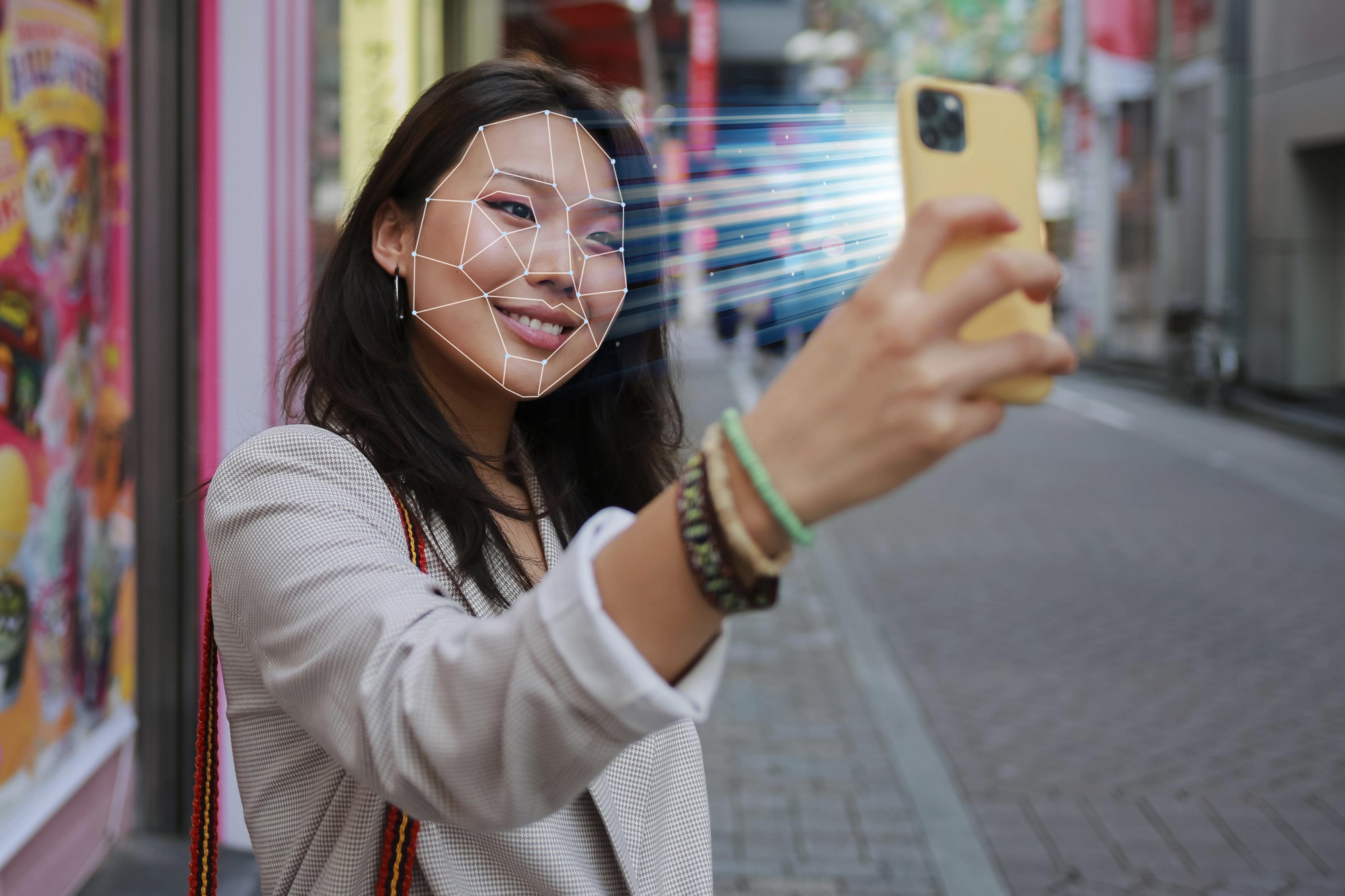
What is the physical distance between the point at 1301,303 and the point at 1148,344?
4.52 meters

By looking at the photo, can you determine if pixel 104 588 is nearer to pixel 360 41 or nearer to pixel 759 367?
pixel 360 41

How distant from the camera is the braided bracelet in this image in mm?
747

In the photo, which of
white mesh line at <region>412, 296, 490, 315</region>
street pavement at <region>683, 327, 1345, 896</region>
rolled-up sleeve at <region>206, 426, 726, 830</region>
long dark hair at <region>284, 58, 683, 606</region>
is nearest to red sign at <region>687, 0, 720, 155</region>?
street pavement at <region>683, 327, 1345, 896</region>

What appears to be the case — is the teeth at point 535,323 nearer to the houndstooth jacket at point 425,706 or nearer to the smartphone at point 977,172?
the houndstooth jacket at point 425,706

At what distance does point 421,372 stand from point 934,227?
81cm

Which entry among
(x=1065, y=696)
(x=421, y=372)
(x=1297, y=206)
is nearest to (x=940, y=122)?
(x=421, y=372)

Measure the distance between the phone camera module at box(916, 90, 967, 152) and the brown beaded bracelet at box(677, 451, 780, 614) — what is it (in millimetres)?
226

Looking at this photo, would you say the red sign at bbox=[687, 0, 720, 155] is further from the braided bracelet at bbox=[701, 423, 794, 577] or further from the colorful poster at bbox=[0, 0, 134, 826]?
the braided bracelet at bbox=[701, 423, 794, 577]

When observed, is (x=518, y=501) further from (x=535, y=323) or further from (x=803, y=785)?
(x=803, y=785)

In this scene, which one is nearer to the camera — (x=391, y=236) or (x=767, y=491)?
(x=767, y=491)

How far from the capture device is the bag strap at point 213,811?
1119 millimetres

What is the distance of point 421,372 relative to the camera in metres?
1.38

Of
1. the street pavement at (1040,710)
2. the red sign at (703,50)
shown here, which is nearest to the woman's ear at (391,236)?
the street pavement at (1040,710)
